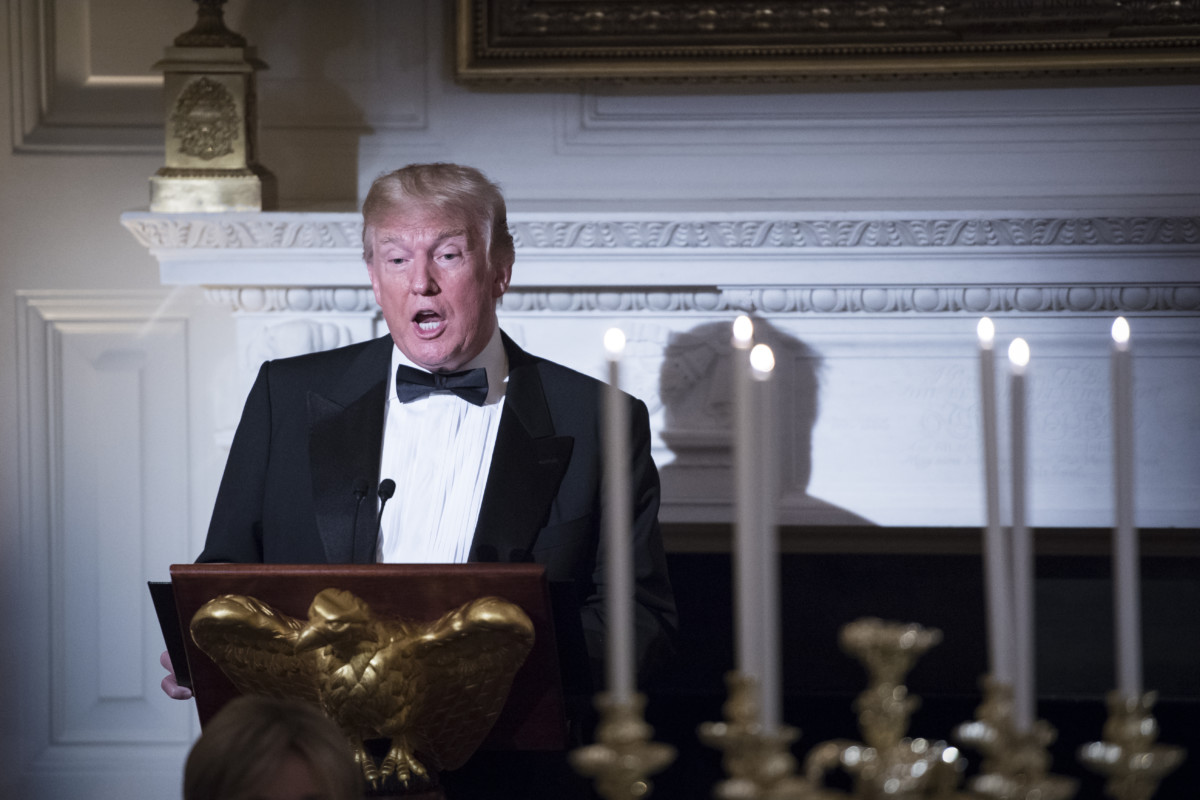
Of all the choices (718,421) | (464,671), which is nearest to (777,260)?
(718,421)

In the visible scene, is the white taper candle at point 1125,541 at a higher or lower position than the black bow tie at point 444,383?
lower

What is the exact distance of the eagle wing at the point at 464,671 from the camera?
41.7 inches

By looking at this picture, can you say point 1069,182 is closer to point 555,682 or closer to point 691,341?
point 691,341

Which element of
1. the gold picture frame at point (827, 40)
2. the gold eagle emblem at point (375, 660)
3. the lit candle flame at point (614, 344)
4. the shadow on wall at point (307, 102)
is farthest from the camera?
the shadow on wall at point (307, 102)

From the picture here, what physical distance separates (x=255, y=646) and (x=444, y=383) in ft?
1.98

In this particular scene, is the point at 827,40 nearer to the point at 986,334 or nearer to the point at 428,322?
the point at 428,322

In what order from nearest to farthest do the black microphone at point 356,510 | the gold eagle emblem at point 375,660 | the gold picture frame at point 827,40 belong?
the gold eagle emblem at point 375,660
the black microphone at point 356,510
the gold picture frame at point 827,40

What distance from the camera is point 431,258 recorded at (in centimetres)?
161

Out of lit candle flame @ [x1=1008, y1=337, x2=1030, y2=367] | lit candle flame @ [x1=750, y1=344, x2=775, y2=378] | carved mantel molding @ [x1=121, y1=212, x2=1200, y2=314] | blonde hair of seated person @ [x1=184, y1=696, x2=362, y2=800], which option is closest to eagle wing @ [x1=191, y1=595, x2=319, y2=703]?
blonde hair of seated person @ [x1=184, y1=696, x2=362, y2=800]

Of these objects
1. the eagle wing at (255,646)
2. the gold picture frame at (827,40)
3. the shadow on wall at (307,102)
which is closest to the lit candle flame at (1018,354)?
the eagle wing at (255,646)

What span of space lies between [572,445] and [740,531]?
108 cm

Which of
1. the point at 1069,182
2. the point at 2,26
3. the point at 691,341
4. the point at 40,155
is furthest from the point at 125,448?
the point at 1069,182

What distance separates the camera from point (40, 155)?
236cm

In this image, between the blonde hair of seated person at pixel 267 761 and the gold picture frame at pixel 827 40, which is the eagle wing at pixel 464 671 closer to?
the blonde hair of seated person at pixel 267 761
